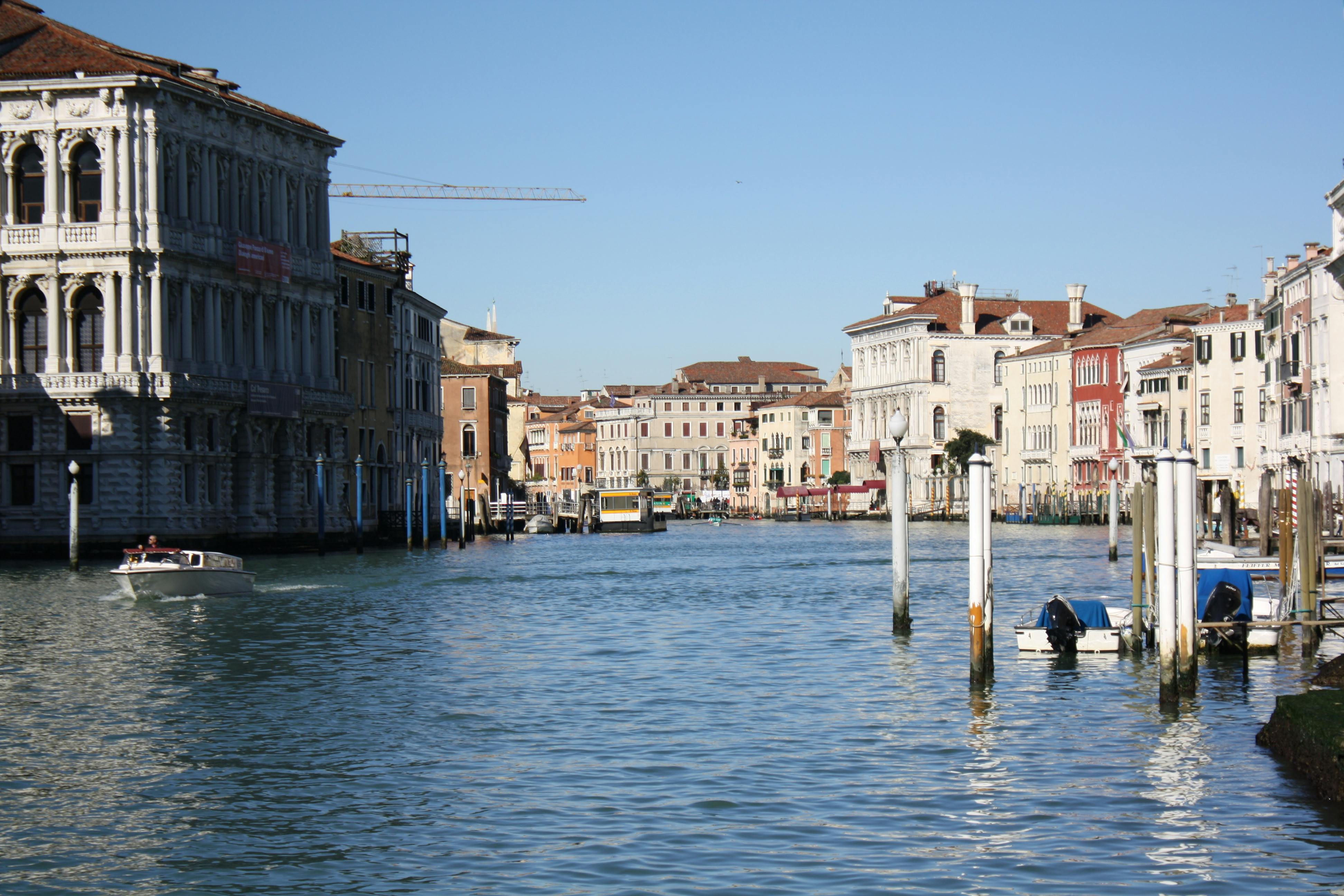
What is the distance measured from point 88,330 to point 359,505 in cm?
952

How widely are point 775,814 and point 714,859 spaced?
4.49 feet

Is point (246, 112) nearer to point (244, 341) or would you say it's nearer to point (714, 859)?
point (244, 341)

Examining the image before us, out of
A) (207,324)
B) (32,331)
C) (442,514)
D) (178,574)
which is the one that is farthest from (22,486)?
(178,574)

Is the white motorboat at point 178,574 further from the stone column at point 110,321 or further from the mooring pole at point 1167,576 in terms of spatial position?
the mooring pole at point 1167,576

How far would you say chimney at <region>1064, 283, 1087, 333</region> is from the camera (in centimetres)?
11625

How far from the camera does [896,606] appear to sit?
80.8 ft

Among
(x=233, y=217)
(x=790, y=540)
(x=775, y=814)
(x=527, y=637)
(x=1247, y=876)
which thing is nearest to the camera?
(x=1247, y=876)

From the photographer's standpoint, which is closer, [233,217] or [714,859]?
[714,859]

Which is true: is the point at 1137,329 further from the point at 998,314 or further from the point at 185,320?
the point at 185,320

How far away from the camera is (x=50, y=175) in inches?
1925

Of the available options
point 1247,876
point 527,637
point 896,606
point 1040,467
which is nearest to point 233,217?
point 527,637

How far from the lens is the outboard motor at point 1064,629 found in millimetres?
21281

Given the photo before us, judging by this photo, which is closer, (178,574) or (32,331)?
(178,574)

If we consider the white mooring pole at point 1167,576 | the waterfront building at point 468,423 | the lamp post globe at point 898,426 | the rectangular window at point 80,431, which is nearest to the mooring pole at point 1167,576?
the white mooring pole at point 1167,576
